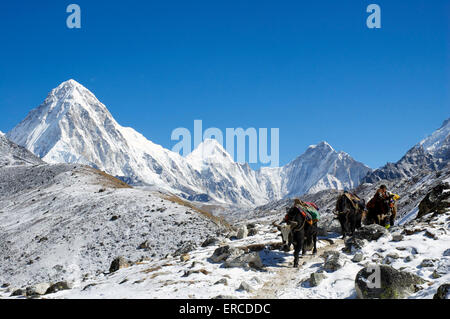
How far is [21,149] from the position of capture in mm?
125250

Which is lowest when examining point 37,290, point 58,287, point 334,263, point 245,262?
point 37,290

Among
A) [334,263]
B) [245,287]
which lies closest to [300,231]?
[334,263]

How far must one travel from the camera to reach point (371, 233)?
16141 mm

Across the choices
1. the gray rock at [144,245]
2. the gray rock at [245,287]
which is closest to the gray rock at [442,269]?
the gray rock at [245,287]

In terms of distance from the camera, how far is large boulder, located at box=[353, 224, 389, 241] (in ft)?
52.3

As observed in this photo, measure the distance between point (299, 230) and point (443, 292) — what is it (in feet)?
24.2

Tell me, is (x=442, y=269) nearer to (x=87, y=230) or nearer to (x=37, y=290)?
(x=37, y=290)

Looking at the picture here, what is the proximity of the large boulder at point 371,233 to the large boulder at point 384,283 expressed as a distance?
544cm

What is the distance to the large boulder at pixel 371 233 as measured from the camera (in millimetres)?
15953

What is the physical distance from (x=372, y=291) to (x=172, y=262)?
9073 millimetres

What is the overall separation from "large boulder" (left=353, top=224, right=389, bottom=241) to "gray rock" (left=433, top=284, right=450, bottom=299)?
296 inches

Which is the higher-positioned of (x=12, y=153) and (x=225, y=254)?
(x=12, y=153)

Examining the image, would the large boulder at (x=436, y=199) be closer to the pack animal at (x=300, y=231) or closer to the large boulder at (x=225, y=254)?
the pack animal at (x=300, y=231)
